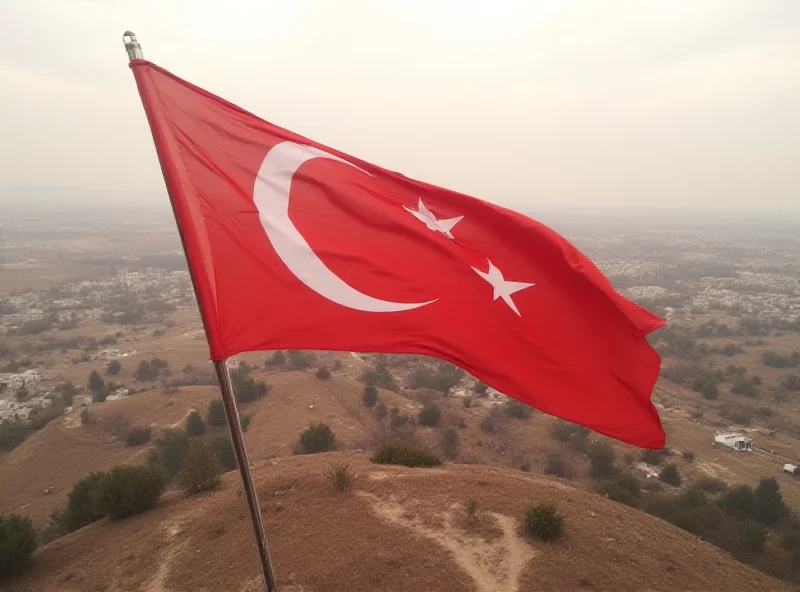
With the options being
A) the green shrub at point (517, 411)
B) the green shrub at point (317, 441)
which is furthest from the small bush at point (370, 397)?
the green shrub at point (317, 441)

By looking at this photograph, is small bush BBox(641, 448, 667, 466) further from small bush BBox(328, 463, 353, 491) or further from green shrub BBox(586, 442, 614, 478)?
small bush BBox(328, 463, 353, 491)

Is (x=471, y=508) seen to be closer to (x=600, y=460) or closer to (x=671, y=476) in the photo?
(x=600, y=460)

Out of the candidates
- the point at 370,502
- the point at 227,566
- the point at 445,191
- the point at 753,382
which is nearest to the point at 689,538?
the point at 370,502

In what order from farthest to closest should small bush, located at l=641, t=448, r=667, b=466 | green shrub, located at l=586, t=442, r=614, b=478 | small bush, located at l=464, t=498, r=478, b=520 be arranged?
small bush, located at l=641, t=448, r=667, b=466
green shrub, located at l=586, t=442, r=614, b=478
small bush, located at l=464, t=498, r=478, b=520

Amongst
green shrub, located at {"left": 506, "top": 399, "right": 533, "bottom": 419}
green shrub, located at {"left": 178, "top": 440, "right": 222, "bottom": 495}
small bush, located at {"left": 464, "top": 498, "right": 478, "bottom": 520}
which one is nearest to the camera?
small bush, located at {"left": 464, "top": 498, "right": 478, "bottom": 520}

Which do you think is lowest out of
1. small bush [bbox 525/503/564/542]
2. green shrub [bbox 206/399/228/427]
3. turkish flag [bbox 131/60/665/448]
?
green shrub [bbox 206/399/228/427]

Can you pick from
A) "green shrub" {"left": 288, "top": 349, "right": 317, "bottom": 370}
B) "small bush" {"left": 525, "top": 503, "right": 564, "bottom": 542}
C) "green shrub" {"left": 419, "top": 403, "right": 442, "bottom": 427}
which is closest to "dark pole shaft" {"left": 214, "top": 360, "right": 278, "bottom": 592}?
"small bush" {"left": 525, "top": 503, "right": 564, "bottom": 542}

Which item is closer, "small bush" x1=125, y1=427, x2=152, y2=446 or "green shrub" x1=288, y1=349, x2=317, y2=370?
"small bush" x1=125, y1=427, x2=152, y2=446
